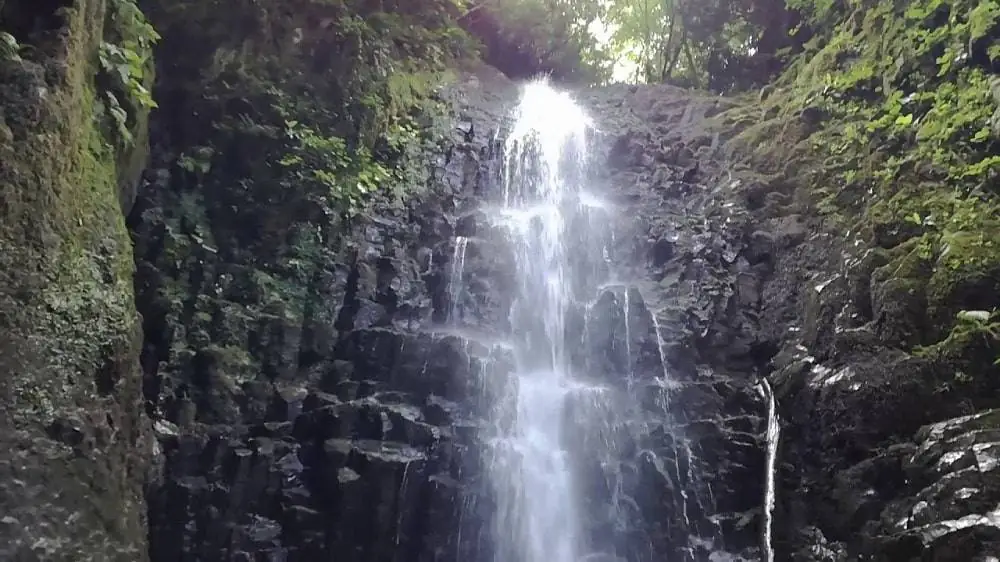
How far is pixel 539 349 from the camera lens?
28.0ft

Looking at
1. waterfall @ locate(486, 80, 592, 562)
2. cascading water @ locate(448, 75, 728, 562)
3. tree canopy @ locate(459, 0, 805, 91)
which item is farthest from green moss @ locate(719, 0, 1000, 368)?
waterfall @ locate(486, 80, 592, 562)

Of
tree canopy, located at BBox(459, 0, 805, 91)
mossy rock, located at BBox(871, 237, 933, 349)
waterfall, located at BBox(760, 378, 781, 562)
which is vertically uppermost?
tree canopy, located at BBox(459, 0, 805, 91)

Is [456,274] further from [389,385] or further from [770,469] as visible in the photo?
[770,469]

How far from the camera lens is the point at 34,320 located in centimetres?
495

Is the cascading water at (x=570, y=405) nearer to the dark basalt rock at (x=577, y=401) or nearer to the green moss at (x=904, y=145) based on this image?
the dark basalt rock at (x=577, y=401)

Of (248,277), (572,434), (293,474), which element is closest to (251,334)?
(248,277)

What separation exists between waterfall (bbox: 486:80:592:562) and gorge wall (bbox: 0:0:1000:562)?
0.93ft

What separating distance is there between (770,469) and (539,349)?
2790 millimetres

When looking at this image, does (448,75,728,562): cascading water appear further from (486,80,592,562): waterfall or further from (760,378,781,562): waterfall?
(760,378,781,562): waterfall

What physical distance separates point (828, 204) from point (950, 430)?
11.7 feet

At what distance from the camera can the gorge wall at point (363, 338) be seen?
17.2ft

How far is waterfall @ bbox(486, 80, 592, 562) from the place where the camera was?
722cm

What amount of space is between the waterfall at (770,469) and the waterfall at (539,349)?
172cm

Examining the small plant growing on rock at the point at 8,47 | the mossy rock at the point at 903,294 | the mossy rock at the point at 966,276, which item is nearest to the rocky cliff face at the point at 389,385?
the mossy rock at the point at 903,294
